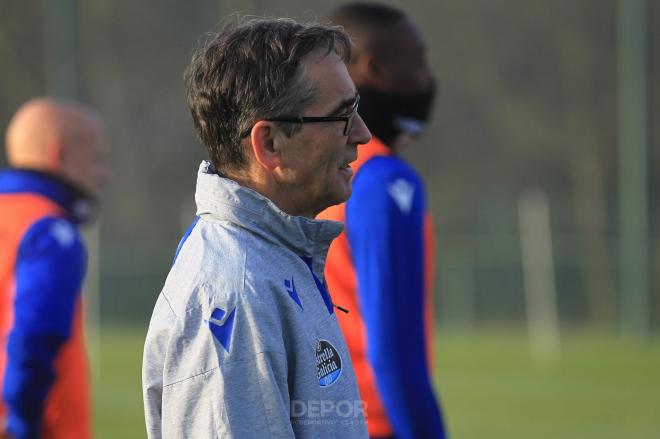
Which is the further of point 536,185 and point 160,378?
point 536,185

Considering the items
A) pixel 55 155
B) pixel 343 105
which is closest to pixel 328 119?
pixel 343 105

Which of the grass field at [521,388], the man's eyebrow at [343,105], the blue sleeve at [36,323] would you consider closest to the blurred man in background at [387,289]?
the man's eyebrow at [343,105]

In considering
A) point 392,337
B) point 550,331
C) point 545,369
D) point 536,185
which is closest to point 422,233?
point 392,337

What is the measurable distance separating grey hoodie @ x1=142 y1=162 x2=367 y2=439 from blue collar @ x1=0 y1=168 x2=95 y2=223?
275 centimetres

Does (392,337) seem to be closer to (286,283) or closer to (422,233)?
(422,233)

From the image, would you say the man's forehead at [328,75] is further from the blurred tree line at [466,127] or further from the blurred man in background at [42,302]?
the blurred tree line at [466,127]

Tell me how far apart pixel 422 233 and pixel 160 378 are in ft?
4.45

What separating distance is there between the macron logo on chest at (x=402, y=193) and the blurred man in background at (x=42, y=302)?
178 centimetres

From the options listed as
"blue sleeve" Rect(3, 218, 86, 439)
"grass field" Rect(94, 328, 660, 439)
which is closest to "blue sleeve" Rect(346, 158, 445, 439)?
"blue sleeve" Rect(3, 218, 86, 439)

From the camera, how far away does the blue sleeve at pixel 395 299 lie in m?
3.44

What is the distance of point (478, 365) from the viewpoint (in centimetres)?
1642

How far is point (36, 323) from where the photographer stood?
4.71 metres

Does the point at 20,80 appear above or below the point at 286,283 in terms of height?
below

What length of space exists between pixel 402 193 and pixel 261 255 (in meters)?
1.25
